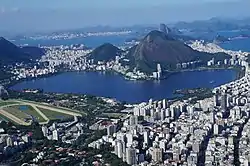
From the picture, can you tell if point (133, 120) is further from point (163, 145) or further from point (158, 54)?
point (158, 54)

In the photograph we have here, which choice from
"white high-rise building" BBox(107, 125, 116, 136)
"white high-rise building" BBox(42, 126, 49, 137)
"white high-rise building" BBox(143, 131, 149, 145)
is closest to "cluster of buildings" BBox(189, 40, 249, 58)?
"white high-rise building" BBox(107, 125, 116, 136)

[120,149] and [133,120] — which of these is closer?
[120,149]

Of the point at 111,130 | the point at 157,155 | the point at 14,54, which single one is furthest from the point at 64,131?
the point at 14,54

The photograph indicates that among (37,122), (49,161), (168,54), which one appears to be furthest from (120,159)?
(168,54)

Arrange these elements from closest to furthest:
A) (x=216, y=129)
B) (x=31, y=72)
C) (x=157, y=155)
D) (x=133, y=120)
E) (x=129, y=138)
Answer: (x=157, y=155) < (x=129, y=138) < (x=216, y=129) < (x=133, y=120) < (x=31, y=72)

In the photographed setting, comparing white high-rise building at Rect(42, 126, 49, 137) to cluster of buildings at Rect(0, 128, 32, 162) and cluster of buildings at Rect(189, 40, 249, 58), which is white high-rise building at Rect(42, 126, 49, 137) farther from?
cluster of buildings at Rect(189, 40, 249, 58)

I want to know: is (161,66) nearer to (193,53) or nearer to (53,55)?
(193,53)

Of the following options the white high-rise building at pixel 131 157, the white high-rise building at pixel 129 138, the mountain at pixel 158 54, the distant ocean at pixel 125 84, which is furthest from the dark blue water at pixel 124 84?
the white high-rise building at pixel 131 157

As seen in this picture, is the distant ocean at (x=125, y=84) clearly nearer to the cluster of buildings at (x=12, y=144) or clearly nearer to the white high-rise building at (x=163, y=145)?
the cluster of buildings at (x=12, y=144)
